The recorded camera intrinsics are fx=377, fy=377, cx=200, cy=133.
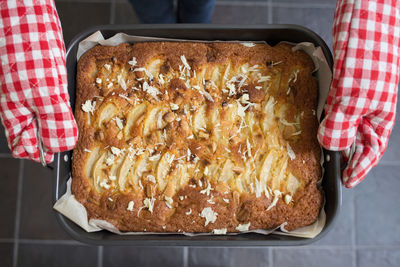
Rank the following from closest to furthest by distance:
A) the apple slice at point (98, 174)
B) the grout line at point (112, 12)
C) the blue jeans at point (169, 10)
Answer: the apple slice at point (98, 174)
the blue jeans at point (169, 10)
the grout line at point (112, 12)

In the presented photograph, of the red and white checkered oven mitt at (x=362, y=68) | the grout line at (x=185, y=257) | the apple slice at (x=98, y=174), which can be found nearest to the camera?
the red and white checkered oven mitt at (x=362, y=68)

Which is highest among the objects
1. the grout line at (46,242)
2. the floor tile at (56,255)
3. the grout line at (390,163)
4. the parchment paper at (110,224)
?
the parchment paper at (110,224)

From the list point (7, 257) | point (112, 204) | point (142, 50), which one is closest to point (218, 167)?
point (112, 204)

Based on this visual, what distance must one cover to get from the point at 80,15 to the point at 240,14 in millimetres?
996

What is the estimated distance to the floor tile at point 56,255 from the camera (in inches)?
88.5

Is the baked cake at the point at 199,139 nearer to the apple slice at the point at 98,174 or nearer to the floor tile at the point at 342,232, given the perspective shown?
the apple slice at the point at 98,174

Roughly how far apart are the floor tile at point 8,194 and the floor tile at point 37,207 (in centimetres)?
6

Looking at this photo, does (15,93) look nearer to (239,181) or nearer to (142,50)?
(142,50)

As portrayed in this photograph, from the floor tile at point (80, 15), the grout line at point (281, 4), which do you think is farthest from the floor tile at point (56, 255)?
the grout line at point (281, 4)

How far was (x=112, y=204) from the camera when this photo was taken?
1496 mm

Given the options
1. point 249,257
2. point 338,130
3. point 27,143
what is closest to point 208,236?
point 338,130

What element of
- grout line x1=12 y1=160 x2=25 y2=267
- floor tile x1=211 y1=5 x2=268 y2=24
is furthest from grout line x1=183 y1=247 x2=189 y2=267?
floor tile x1=211 y1=5 x2=268 y2=24

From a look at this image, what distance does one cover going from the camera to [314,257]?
7.37 feet

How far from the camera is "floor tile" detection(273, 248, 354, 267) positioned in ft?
7.36
